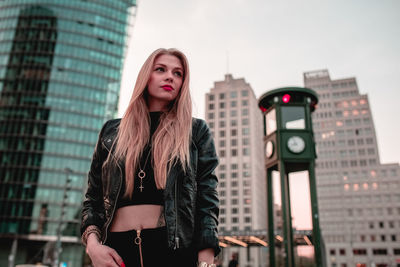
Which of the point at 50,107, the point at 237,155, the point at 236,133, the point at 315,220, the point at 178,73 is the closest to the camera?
the point at 178,73

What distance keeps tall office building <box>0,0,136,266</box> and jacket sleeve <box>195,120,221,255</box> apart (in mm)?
52600

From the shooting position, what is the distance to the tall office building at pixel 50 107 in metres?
50.7

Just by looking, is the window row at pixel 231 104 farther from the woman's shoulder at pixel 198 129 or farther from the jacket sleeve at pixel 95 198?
the jacket sleeve at pixel 95 198

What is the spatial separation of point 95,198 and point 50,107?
5921 centimetres

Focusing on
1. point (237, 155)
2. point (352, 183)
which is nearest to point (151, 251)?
point (237, 155)

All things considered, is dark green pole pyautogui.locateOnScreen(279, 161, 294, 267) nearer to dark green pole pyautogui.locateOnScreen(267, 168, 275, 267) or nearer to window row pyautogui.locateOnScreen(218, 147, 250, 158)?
dark green pole pyautogui.locateOnScreen(267, 168, 275, 267)

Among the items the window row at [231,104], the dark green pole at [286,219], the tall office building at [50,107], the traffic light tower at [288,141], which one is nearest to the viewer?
the dark green pole at [286,219]

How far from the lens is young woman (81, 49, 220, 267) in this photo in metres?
1.62

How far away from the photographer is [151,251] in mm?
1599

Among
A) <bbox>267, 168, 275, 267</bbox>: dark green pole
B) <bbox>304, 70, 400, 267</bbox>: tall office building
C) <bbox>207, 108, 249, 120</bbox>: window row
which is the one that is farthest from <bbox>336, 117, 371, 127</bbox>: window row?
<bbox>267, 168, 275, 267</bbox>: dark green pole

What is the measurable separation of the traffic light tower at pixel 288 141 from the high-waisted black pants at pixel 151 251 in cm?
929

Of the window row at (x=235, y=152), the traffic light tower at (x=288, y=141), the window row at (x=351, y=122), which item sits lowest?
the traffic light tower at (x=288, y=141)

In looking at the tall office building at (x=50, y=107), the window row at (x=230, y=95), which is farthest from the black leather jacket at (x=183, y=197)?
the window row at (x=230, y=95)

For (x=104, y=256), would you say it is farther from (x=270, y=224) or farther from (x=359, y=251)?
(x=359, y=251)
